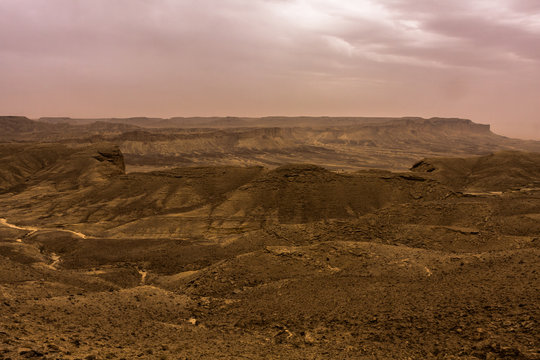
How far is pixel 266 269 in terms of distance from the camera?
17.5m

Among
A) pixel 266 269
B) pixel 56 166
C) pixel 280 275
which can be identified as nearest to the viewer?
pixel 280 275

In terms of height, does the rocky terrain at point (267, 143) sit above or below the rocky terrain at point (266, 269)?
above

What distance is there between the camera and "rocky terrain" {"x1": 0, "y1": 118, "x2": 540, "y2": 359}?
10531 millimetres

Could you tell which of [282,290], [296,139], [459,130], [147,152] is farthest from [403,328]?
[459,130]

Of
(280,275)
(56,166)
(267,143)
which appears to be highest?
(267,143)

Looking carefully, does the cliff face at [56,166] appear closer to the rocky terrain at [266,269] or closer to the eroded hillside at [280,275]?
the rocky terrain at [266,269]

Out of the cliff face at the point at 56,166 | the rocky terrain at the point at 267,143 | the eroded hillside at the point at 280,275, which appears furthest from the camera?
the rocky terrain at the point at 267,143

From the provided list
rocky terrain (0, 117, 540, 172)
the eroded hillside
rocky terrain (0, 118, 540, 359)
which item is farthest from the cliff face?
the eroded hillside

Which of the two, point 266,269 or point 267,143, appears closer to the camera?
point 266,269

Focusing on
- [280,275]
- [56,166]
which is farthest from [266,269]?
[56,166]

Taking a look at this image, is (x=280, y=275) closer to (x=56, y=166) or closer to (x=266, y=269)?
(x=266, y=269)

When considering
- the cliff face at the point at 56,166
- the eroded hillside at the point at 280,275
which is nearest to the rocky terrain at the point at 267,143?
the cliff face at the point at 56,166

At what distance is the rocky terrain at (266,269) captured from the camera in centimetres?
1053

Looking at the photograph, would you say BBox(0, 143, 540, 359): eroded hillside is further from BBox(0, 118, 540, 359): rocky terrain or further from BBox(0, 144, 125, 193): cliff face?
BBox(0, 144, 125, 193): cliff face
